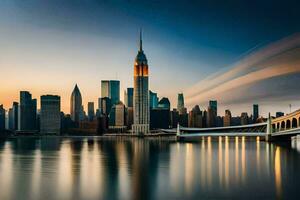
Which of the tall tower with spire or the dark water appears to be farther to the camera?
the tall tower with spire

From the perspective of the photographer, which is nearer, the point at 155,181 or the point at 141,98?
the point at 155,181

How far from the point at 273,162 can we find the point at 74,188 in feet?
75.2

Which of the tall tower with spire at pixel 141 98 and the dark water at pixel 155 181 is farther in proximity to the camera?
the tall tower with spire at pixel 141 98

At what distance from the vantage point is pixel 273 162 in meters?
41.6

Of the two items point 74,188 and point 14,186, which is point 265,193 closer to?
point 74,188

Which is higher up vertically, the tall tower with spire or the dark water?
the tall tower with spire

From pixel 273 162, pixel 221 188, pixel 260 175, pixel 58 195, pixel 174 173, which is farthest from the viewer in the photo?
pixel 273 162

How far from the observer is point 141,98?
19612cm

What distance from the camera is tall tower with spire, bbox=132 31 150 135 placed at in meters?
195

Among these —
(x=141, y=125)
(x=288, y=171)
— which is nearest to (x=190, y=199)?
(x=288, y=171)

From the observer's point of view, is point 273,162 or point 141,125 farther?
point 141,125

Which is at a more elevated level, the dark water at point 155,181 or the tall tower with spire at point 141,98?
the tall tower with spire at point 141,98

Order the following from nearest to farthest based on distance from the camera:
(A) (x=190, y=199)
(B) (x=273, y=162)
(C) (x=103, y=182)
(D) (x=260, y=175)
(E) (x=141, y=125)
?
(A) (x=190, y=199)
(C) (x=103, y=182)
(D) (x=260, y=175)
(B) (x=273, y=162)
(E) (x=141, y=125)

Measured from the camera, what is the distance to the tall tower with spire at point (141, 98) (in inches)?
7662
